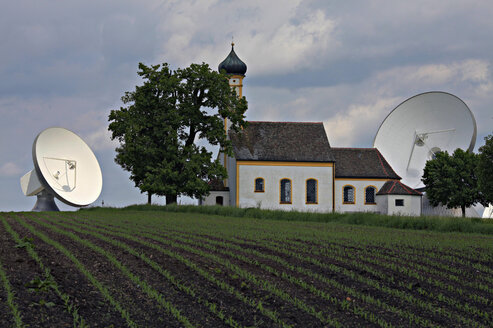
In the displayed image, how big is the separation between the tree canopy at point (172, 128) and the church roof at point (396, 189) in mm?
17008

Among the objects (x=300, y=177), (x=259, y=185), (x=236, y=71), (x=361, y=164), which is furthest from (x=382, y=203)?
(x=236, y=71)

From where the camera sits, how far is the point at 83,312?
472 inches

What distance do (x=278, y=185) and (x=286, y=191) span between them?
44.8 inches

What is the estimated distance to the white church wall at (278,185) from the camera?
59.2 m

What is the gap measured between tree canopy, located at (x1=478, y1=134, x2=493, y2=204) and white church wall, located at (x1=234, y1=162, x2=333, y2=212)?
14834 millimetres

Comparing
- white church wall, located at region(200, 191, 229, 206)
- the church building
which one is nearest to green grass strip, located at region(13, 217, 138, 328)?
the church building

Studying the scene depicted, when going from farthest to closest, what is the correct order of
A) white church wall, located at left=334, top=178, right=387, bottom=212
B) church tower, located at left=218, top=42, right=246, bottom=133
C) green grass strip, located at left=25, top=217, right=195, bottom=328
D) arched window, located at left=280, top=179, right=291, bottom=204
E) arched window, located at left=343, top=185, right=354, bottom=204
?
church tower, located at left=218, top=42, right=246, bottom=133, arched window, located at left=343, top=185, right=354, bottom=204, white church wall, located at left=334, top=178, right=387, bottom=212, arched window, located at left=280, top=179, right=291, bottom=204, green grass strip, located at left=25, top=217, right=195, bottom=328

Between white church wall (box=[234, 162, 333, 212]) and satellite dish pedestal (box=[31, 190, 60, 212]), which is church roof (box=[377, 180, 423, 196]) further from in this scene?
satellite dish pedestal (box=[31, 190, 60, 212])

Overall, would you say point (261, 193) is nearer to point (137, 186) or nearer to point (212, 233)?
point (137, 186)

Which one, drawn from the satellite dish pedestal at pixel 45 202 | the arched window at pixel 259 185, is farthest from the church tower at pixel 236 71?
the satellite dish pedestal at pixel 45 202

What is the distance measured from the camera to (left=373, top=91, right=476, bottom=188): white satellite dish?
59.0m

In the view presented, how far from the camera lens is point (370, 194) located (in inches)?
2452

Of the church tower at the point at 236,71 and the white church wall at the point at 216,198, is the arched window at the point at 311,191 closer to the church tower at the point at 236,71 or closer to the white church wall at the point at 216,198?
the white church wall at the point at 216,198

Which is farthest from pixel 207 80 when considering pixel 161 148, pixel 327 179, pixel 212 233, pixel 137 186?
pixel 212 233
